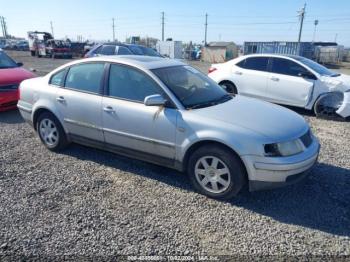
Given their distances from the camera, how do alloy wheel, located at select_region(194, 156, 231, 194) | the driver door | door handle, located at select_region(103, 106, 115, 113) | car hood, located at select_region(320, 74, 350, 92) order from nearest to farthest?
alloy wheel, located at select_region(194, 156, 231, 194) → the driver door → door handle, located at select_region(103, 106, 115, 113) → car hood, located at select_region(320, 74, 350, 92)

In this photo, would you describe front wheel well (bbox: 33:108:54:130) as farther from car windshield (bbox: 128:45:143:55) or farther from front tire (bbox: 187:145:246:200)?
car windshield (bbox: 128:45:143:55)

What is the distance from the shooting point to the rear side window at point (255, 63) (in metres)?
8.03

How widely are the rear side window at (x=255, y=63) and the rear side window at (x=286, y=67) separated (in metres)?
0.24

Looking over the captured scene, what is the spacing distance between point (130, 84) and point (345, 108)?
17.4 ft

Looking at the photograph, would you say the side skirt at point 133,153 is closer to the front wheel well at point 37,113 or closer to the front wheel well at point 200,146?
the front wheel well at point 200,146

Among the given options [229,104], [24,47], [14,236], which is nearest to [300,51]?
[229,104]

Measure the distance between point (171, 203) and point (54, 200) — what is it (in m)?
1.38

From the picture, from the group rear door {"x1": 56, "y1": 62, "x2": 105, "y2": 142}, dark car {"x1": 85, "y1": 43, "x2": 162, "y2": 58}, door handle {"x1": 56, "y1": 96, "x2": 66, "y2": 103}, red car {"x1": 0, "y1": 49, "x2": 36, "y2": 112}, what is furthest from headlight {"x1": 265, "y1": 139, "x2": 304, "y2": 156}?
dark car {"x1": 85, "y1": 43, "x2": 162, "y2": 58}

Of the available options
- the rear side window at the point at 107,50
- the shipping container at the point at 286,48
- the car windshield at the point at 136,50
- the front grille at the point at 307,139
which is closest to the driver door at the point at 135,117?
the front grille at the point at 307,139

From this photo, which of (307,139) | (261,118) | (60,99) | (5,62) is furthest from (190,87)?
(5,62)

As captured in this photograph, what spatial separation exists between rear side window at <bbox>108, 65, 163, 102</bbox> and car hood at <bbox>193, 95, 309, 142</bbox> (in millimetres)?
699

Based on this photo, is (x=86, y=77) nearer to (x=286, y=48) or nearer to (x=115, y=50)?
(x=115, y=50)

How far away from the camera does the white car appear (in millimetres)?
7186

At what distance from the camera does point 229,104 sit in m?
4.02
